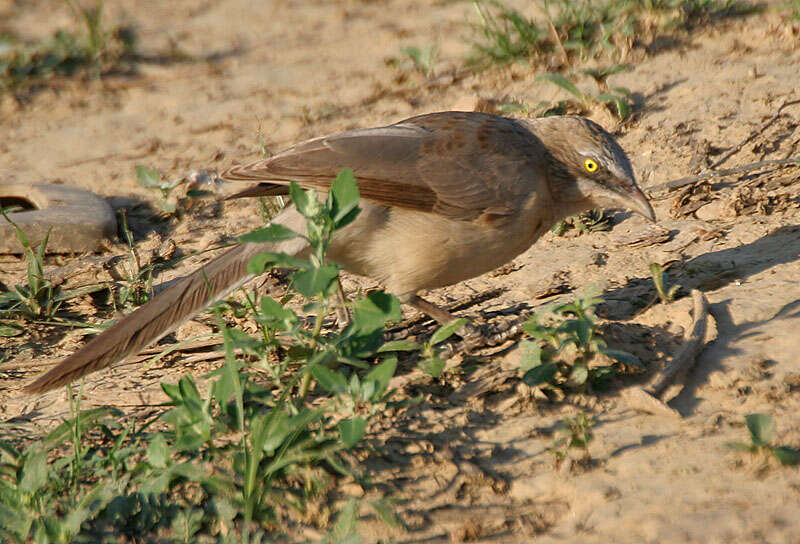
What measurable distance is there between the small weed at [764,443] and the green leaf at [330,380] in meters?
1.62

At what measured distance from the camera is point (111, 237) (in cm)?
663

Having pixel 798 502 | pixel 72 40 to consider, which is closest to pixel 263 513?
pixel 798 502

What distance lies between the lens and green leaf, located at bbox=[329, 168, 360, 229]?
3660 millimetres

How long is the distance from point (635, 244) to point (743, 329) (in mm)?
1487

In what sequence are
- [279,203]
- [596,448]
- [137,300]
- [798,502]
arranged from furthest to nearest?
[279,203] → [137,300] → [596,448] → [798,502]

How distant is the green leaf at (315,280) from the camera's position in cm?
346

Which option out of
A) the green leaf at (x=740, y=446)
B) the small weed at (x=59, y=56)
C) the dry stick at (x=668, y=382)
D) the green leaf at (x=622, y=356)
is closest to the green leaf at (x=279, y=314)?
the green leaf at (x=622, y=356)

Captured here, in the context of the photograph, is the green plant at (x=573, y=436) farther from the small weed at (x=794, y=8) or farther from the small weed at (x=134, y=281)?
the small weed at (x=794, y=8)

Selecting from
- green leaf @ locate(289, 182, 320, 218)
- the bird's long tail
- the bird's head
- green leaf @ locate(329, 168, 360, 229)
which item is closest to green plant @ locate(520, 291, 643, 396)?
green leaf @ locate(329, 168, 360, 229)

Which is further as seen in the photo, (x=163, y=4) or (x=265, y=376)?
(x=163, y=4)

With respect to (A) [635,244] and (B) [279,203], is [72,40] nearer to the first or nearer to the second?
(B) [279,203]

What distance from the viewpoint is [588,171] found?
5.33 m

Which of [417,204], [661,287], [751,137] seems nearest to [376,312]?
[417,204]

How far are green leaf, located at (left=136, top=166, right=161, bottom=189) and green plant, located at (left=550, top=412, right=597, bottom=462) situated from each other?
4628 mm
